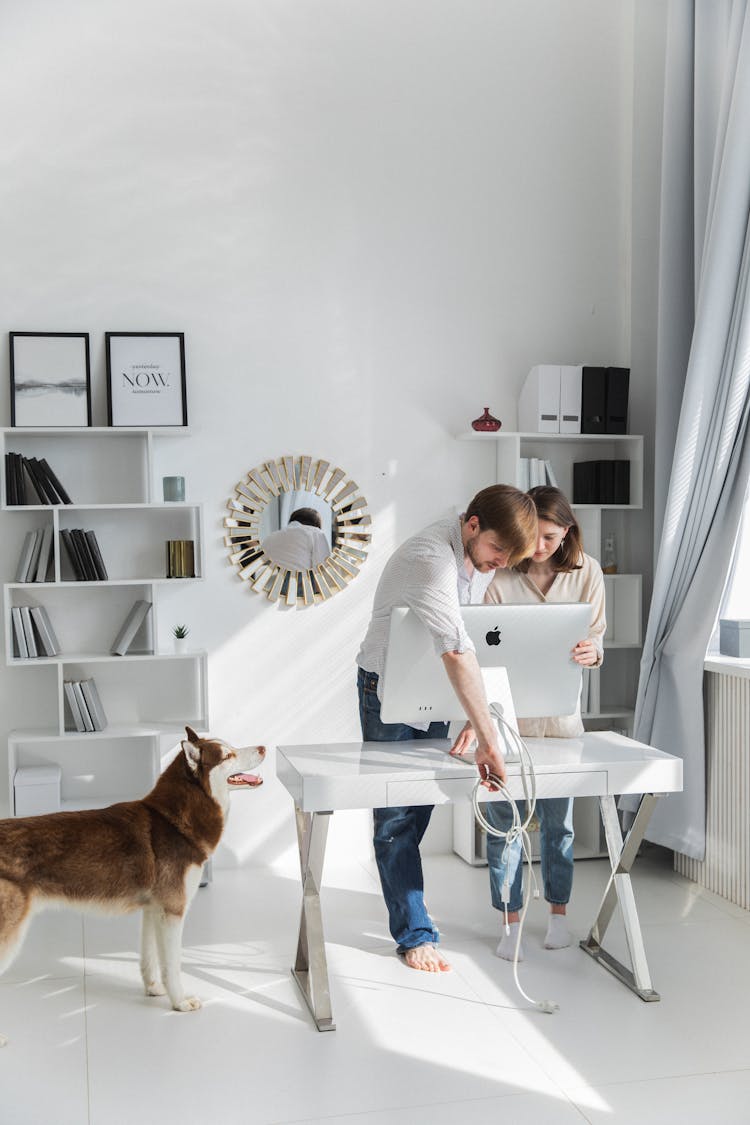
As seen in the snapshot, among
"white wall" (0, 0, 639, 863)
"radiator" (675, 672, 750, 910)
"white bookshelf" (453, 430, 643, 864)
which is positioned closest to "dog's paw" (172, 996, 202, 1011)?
"white wall" (0, 0, 639, 863)

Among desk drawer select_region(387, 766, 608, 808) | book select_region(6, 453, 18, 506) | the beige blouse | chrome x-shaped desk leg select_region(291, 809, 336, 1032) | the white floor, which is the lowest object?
the white floor

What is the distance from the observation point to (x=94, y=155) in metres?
3.85

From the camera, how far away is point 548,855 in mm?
3195

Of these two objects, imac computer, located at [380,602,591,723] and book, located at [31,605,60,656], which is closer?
imac computer, located at [380,602,591,723]

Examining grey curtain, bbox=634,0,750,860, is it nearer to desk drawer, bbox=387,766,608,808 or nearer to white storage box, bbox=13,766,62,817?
desk drawer, bbox=387,766,608,808

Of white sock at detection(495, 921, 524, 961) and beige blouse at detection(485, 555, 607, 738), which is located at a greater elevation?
beige blouse at detection(485, 555, 607, 738)

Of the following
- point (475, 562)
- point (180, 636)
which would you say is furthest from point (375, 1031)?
point (180, 636)

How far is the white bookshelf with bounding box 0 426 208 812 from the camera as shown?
379 centimetres

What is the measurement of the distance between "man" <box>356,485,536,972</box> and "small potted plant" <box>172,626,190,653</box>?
1.01 m

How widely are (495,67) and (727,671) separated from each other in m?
2.50

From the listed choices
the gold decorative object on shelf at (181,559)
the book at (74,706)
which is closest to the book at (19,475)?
the gold decorative object on shelf at (181,559)

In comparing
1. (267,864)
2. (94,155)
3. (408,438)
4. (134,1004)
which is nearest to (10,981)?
(134,1004)

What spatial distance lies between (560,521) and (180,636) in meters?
1.56

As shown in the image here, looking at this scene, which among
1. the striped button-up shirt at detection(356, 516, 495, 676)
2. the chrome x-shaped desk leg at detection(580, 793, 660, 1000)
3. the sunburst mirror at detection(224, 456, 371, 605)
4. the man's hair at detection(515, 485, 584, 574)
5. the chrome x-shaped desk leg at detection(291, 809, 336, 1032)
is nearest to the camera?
the striped button-up shirt at detection(356, 516, 495, 676)
